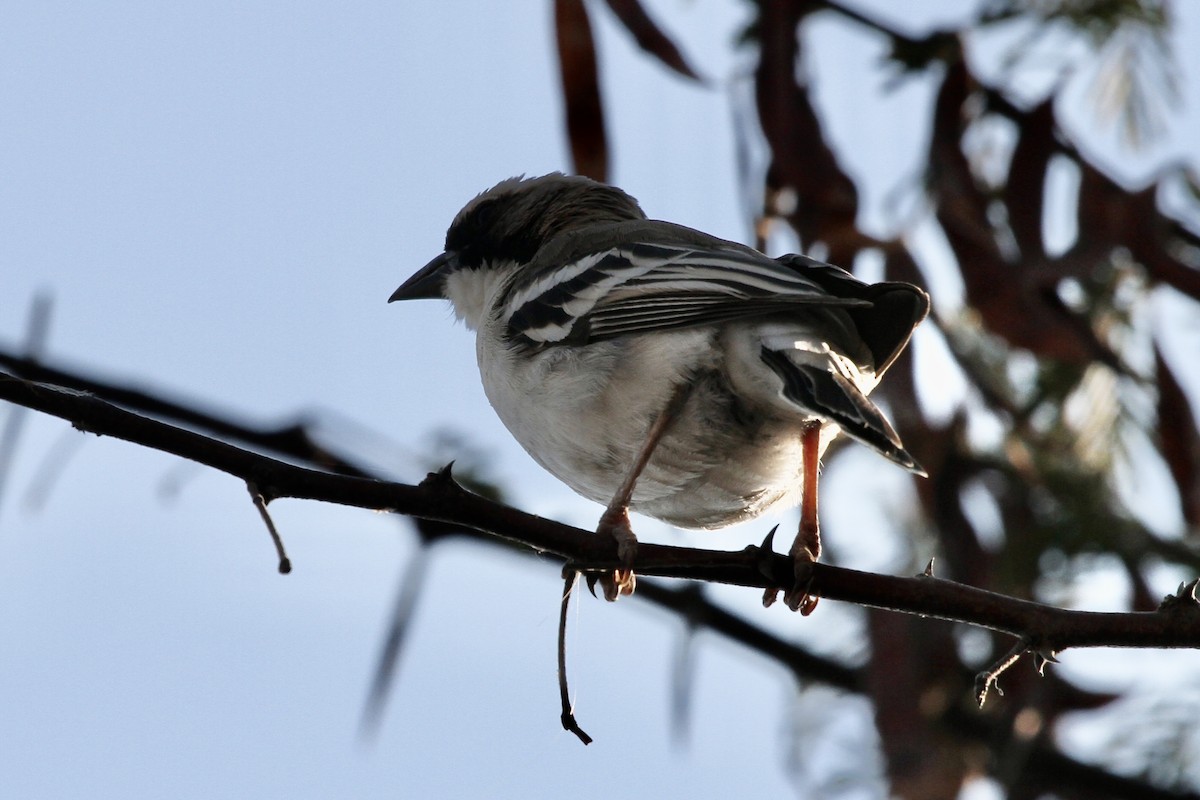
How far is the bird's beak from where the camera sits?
19.1 ft

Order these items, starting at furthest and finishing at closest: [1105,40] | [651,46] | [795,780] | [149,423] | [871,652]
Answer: [1105,40], [795,780], [871,652], [651,46], [149,423]

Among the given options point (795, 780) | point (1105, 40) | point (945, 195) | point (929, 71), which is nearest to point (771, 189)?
point (945, 195)

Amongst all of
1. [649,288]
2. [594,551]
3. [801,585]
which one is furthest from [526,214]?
[594,551]

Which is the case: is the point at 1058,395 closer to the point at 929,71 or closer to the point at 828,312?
the point at 929,71

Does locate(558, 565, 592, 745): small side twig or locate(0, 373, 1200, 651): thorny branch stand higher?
locate(0, 373, 1200, 651): thorny branch

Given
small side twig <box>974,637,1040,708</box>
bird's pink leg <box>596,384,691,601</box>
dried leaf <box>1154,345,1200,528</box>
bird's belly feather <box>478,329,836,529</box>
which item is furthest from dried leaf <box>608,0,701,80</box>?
small side twig <box>974,637,1040,708</box>

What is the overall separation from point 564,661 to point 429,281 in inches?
113

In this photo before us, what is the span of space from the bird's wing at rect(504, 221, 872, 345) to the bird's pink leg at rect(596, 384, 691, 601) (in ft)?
0.75

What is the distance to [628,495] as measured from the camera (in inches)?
157

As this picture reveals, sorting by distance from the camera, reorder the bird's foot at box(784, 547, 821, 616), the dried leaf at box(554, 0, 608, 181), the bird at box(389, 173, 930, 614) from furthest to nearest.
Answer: the dried leaf at box(554, 0, 608, 181) → the bird at box(389, 173, 930, 614) → the bird's foot at box(784, 547, 821, 616)

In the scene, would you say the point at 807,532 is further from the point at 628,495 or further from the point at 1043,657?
the point at 1043,657

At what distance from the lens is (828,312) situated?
4.04m

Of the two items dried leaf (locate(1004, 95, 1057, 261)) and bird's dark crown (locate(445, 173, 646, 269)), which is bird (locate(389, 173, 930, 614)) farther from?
dried leaf (locate(1004, 95, 1057, 261))

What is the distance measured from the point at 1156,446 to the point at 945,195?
149 cm
